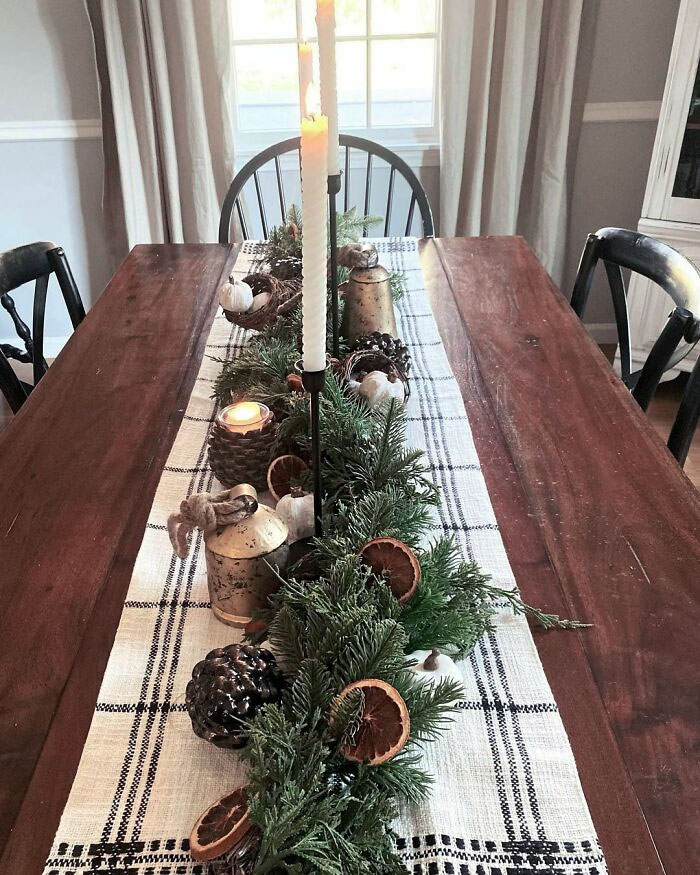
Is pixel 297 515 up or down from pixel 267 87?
down

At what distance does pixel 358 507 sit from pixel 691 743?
339mm

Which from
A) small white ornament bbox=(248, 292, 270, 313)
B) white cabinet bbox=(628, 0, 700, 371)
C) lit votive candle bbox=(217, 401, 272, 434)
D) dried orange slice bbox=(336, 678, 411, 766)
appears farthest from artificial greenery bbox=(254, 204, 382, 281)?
white cabinet bbox=(628, 0, 700, 371)

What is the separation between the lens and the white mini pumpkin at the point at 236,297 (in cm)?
114

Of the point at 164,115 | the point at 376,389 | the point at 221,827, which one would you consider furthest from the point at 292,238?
the point at 164,115

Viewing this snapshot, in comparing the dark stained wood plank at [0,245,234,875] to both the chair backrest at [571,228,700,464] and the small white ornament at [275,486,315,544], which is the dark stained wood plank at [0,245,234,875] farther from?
the chair backrest at [571,228,700,464]

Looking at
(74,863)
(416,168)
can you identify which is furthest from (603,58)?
(74,863)

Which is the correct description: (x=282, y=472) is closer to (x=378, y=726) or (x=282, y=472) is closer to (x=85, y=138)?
(x=378, y=726)

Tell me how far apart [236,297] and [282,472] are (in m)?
0.41

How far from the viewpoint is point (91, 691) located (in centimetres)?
64

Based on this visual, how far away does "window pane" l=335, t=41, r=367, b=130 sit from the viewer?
2.60 meters

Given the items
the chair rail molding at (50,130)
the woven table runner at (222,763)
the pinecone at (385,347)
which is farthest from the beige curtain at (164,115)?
the woven table runner at (222,763)

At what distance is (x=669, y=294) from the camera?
1.31m

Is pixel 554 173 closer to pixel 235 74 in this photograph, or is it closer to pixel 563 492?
pixel 235 74

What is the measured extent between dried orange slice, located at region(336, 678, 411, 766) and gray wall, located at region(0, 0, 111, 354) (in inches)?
101
